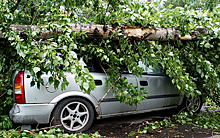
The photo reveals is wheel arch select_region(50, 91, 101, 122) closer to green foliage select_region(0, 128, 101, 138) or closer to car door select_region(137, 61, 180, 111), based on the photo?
green foliage select_region(0, 128, 101, 138)

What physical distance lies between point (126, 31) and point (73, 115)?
1.84m

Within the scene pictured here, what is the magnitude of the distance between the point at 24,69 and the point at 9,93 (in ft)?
2.19

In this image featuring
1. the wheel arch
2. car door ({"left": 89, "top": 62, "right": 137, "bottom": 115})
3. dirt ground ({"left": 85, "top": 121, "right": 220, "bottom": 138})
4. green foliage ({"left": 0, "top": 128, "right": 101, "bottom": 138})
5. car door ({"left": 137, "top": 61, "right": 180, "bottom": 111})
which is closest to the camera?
green foliage ({"left": 0, "top": 128, "right": 101, "bottom": 138})

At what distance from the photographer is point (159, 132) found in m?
3.40

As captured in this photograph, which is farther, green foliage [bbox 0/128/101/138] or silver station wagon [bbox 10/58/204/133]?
silver station wagon [bbox 10/58/204/133]

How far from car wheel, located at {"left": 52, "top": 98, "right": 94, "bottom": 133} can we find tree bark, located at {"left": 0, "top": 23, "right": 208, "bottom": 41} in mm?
1229

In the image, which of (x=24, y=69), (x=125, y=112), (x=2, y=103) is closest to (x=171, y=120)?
(x=125, y=112)

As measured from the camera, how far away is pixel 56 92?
10.2 feet

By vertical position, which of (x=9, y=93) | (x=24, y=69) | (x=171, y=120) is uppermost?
(x=24, y=69)

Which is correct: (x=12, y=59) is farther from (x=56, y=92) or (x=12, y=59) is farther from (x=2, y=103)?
(x=56, y=92)

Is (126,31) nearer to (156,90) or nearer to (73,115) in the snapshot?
(156,90)

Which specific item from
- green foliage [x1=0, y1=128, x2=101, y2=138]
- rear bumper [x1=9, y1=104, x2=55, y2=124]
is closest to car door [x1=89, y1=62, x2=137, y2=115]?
green foliage [x1=0, y1=128, x2=101, y2=138]

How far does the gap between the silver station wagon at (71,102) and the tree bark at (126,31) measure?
0.67m

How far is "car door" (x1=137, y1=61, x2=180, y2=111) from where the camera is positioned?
3904 millimetres
